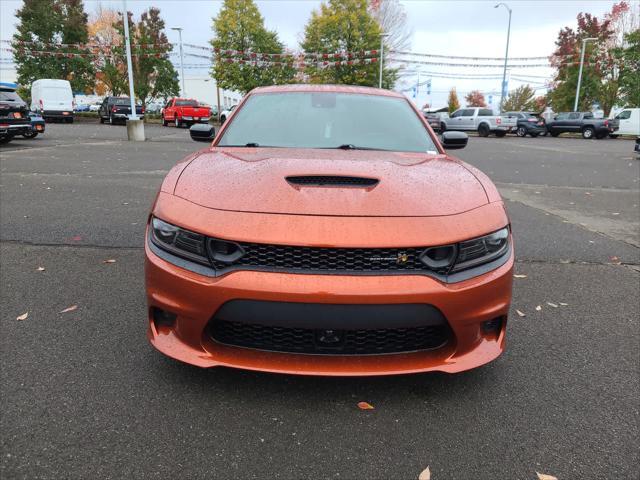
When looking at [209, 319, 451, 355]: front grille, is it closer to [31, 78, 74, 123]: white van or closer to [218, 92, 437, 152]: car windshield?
[218, 92, 437, 152]: car windshield

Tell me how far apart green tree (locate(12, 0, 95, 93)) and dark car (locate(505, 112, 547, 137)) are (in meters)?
32.6

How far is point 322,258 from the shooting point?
195cm

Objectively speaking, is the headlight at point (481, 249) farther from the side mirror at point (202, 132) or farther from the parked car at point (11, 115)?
the parked car at point (11, 115)

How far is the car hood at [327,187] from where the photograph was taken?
2.07 m

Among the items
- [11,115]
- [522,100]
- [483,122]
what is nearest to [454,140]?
[11,115]

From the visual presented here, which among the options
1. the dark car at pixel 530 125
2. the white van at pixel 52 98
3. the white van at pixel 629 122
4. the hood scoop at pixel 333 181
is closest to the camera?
the hood scoop at pixel 333 181

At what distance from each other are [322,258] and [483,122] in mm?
30620

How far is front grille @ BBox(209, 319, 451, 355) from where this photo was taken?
2.04 metres

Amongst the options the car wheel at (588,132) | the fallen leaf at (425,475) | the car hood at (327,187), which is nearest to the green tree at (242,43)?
the car wheel at (588,132)

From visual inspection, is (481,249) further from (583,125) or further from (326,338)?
(583,125)

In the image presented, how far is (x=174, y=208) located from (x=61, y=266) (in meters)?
2.48

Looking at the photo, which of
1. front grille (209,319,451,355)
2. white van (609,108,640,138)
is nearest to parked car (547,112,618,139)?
white van (609,108,640,138)

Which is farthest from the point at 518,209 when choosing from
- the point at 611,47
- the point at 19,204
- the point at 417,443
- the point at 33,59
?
the point at 611,47

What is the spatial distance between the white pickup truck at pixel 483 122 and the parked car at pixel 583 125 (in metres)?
3.38
